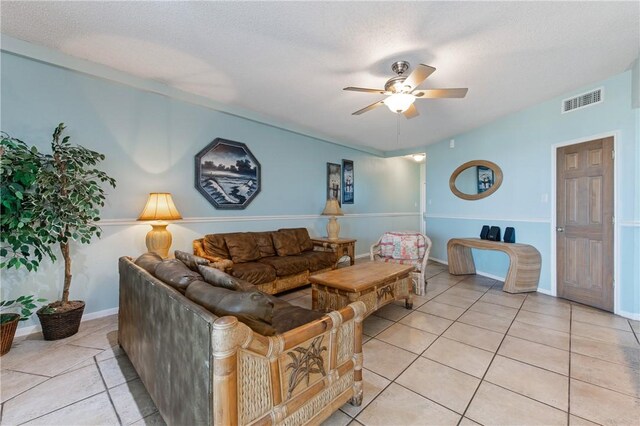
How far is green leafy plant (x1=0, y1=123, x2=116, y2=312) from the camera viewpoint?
204cm

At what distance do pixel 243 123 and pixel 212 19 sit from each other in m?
1.91

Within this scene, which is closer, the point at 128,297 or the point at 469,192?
the point at 128,297

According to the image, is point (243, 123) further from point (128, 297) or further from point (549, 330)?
point (549, 330)

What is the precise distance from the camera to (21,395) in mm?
1628

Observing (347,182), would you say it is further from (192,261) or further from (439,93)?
(192,261)

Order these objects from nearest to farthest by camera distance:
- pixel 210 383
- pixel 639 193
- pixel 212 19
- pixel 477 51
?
1. pixel 210 383
2. pixel 212 19
3. pixel 477 51
4. pixel 639 193

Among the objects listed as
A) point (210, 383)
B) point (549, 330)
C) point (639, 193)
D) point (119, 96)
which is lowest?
point (549, 330)

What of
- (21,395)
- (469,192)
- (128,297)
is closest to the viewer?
(21,395)

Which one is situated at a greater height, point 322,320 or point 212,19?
point 212,19

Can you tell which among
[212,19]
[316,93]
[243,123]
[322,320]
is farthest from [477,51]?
[243,123]

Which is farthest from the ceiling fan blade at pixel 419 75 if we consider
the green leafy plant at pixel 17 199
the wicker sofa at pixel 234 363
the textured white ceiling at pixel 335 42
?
the green leafy plant at pixel 17 199

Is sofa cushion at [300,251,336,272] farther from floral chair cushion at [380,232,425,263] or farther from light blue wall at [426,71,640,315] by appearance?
light blue wall at [426,71,640,315]

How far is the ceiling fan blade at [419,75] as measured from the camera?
200cm

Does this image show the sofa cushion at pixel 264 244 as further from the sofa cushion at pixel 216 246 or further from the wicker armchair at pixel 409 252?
the wicker armchair at pixel 409 252
